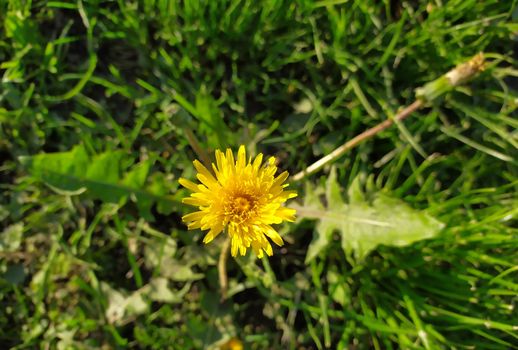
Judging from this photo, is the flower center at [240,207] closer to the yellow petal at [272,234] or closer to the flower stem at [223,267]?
the yellow petal at [272,234]

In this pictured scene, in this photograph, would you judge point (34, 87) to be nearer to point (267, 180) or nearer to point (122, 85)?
point (122, 85)

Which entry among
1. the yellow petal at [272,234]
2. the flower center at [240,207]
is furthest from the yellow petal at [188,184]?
the yellow petal at [272,234]

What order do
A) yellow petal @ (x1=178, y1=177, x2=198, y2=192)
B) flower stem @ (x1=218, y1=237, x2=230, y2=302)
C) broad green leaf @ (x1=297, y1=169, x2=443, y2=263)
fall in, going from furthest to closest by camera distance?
1. flower stem @ (x1=218, y1=237, x2=230, y2=302)
2. broad green leaf @ (x1=297, y1=169, x2=443, y2=263)
3. yellow petal @ (x1=178, y1=177, x2=198, y2=192)

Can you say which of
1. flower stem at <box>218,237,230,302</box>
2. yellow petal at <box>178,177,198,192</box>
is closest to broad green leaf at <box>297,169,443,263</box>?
flower stem at <box>218,237,230,302</box>

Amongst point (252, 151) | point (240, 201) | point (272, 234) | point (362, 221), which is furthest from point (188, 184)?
point (362, 221)

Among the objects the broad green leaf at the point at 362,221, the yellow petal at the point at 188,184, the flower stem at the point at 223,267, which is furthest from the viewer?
the flower stem at the point at 223,267

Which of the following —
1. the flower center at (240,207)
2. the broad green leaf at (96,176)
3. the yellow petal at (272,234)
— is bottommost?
the yellow petal at (272,234)

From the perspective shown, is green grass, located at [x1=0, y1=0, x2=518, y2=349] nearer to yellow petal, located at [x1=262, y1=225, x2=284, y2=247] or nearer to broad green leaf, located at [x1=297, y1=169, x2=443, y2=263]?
broad green leaf, located at [x1=297, y1=169, x2=443, y2=263]
